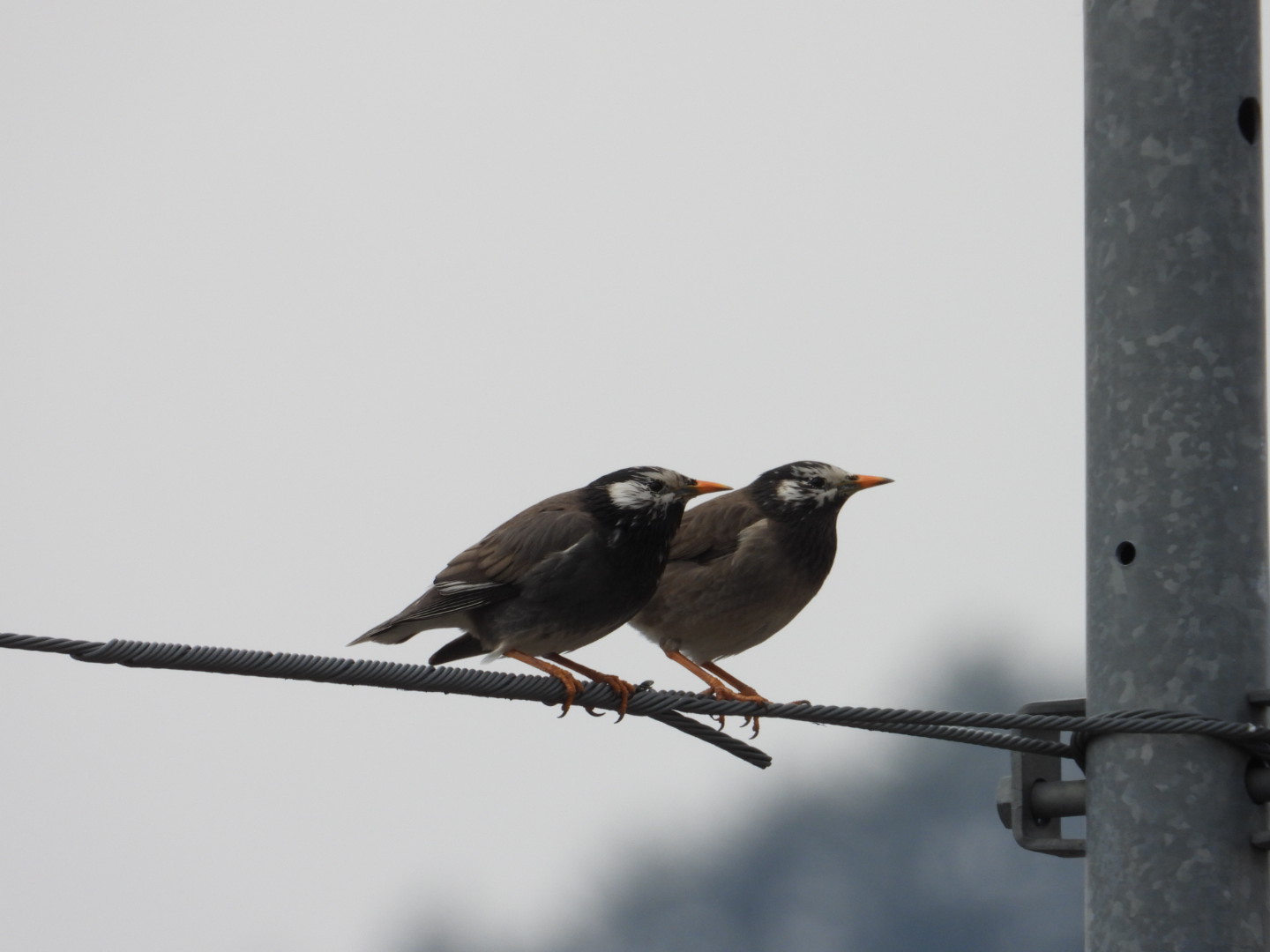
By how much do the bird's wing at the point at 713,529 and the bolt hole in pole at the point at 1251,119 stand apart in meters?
3.60

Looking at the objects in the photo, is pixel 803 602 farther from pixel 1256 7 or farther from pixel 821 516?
pixel 1256 7

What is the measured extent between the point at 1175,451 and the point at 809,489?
3.73 metres

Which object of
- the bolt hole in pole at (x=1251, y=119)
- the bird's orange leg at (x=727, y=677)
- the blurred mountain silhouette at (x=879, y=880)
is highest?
the bolt hole in pole at (x=1251, y=119)

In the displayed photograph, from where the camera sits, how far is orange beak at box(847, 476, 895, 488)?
7816 mm

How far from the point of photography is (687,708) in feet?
17.0

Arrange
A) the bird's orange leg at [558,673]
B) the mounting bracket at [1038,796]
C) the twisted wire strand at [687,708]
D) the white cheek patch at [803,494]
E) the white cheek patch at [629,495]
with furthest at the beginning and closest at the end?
the white cheek patch at [803,494] → the white cheek patch at [629,495] → the bird's orange leg at [558,673] → the mounting bracket at [1038,796] → the twisted wire strand at [687,708]

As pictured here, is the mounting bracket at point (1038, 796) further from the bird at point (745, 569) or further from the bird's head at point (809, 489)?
the bird's head at point (809, 489)

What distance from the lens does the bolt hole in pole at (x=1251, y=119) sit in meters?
4.52

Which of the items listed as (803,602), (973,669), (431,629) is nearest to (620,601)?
(431,629)

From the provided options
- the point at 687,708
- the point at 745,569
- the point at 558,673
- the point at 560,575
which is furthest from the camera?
the point at 745,569

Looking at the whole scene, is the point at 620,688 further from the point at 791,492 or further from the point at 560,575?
the point at 791,492

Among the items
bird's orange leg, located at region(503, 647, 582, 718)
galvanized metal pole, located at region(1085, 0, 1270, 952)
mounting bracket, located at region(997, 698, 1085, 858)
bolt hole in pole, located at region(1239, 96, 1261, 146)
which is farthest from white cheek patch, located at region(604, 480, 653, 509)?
bolt hole in pole, located at region(1239, 96, 1261, 146)

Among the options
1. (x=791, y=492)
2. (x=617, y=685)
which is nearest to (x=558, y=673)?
(x=617, y=685)

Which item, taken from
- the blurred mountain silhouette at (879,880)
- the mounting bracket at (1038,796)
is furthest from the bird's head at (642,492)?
the blurred mountain silhouette at (879,880)
